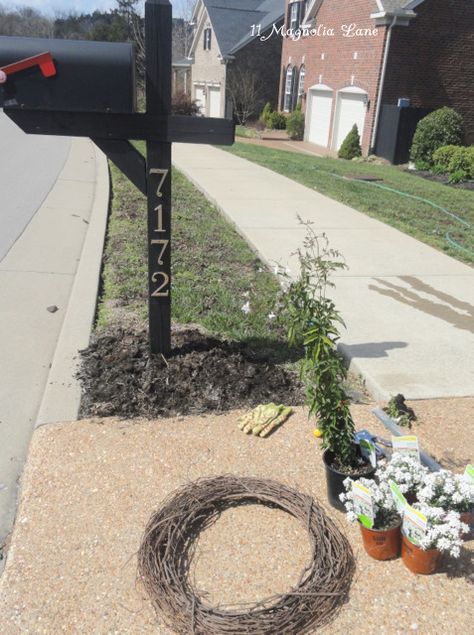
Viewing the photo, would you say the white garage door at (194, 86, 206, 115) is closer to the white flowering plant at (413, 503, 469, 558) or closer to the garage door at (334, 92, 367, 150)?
the garage door at (334, 92, 367, 150)

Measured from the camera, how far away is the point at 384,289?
620 centimetres

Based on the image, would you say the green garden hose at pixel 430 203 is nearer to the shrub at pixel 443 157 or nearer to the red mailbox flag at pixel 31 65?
the shrub at pixel 443 157

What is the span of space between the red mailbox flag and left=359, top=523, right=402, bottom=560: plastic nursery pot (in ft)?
9.90

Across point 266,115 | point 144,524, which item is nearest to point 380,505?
point 144,524

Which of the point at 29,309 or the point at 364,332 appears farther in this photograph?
the point at 29,309

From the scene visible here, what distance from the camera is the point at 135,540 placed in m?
2.76

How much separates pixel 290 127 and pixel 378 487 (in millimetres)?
26272

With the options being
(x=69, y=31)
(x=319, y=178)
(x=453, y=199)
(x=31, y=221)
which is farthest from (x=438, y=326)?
(x=69, y=31)

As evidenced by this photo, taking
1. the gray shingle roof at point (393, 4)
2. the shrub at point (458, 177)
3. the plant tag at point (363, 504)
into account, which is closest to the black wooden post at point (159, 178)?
the plant tag at point (363, 504)

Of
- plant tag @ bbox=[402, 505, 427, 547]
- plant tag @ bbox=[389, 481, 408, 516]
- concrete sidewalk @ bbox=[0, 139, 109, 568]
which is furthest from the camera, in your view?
concrete sidewalk @ bbox=[0, 139, 109, 568]

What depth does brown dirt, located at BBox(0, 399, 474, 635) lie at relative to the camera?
7.89 ft

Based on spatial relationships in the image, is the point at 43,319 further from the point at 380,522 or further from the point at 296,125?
the point at 296,125

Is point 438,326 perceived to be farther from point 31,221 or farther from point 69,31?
point 69,31

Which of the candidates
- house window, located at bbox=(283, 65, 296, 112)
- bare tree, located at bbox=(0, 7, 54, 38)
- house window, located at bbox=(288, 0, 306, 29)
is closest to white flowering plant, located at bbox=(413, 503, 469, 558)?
house window, located at bbox=(283, 65, 296, 112)
